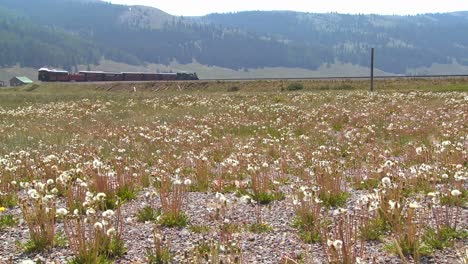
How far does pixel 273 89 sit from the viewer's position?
73688 mm

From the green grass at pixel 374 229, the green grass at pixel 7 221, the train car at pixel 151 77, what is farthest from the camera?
the train car at pixel 151 77

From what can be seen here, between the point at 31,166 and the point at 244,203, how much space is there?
6.30 metres

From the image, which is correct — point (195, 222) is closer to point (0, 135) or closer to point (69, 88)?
point (0, 135)

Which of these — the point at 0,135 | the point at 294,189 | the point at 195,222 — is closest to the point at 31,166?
the point at 195,222

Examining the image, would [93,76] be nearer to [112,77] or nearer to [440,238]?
[112,77]

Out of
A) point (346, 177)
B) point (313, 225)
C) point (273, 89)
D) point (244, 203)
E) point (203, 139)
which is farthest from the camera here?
point (273, 89)

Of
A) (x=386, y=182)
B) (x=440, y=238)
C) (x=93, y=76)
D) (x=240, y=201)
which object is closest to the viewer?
(x=440, y=238)


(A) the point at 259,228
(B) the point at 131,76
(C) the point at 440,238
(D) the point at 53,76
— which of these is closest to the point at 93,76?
(D) the point at 53,76

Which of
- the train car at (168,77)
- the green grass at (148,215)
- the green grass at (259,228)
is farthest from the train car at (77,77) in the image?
the green grass at (259,228)

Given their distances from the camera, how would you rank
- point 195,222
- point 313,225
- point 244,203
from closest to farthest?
point 313,225 < point 195,222 < point 244,203

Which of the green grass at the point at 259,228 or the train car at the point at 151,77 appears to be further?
the train car at the point at 151,77

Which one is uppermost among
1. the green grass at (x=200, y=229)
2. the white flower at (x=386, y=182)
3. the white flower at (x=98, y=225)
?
the white flower at (x=386, y=182)

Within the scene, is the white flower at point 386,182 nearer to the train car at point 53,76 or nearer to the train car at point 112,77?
the train car at point 112,77

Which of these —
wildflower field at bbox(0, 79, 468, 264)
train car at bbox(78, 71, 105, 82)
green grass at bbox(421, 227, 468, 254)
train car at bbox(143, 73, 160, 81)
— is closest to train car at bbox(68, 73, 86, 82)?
train car at bbox(78, 71, 105, 82)
